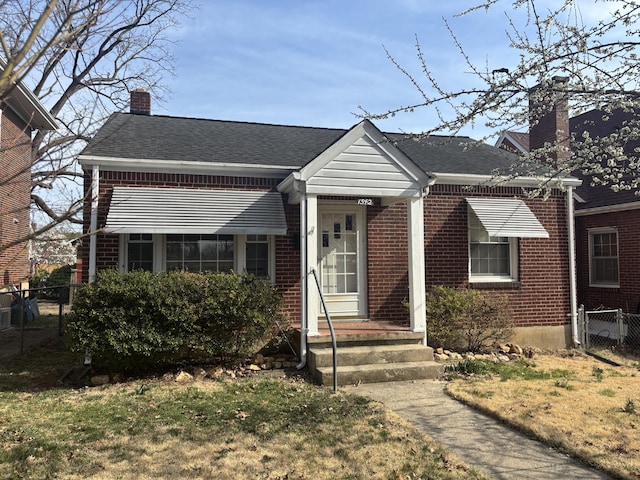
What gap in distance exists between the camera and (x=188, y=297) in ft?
23.4

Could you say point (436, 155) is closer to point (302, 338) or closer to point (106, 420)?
point (302, 338)

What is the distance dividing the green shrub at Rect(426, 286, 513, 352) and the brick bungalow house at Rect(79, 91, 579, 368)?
735 millimetres

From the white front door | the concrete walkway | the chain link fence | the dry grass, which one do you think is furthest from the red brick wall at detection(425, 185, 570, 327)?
the concrete walkway

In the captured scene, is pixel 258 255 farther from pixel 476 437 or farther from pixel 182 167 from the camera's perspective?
pixel 476 437

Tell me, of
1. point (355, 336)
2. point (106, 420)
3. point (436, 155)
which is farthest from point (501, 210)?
point (106, 420)

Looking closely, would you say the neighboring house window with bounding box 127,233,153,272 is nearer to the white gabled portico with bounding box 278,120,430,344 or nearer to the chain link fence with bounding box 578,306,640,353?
the white gabled portico with bounding box 278,120,430,344

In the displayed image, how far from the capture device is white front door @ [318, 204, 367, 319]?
9477 mm

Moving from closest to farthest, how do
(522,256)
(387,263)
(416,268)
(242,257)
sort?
(416,268) < (242,257) < (387,263) < (522,256)

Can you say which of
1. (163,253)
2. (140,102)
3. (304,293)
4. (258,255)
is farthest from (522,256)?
(140,102)

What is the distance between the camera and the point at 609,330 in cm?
1184

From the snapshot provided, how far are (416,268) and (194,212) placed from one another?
401cm

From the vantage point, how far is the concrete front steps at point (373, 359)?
23.2ft

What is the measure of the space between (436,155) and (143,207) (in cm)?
663

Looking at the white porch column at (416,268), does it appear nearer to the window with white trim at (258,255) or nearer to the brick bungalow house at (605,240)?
the window with white trim at (258,255)
